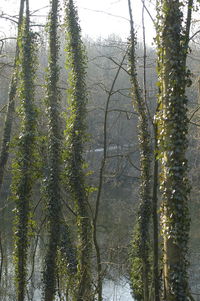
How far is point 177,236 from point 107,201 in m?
25.4

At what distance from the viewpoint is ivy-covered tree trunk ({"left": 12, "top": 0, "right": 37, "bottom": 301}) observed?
477 inches

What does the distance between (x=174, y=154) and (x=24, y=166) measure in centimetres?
618

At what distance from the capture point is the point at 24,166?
477 inches

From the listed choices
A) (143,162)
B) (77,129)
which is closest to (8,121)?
(77,129)

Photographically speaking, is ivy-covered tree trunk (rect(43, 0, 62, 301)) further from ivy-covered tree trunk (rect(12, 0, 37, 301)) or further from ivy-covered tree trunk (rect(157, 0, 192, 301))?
ivy-covered tree trunk (rect(157, 0, 192, 301))

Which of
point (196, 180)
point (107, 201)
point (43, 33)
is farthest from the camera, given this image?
point (107, 201)

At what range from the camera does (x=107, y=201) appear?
32094 mm

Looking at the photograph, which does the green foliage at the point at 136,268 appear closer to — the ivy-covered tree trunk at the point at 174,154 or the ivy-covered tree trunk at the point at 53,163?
the ivy-covered tree trunk at the point at 53,163

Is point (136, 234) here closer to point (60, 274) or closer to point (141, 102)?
point (60, 274)

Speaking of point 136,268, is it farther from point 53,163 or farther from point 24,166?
point 24,166

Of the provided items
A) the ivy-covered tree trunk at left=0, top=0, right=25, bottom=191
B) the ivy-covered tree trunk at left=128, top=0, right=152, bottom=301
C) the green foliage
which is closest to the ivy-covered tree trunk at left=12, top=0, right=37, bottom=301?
the ivy-covered tree trunk at left=0, top=0, right=25, bottom=191

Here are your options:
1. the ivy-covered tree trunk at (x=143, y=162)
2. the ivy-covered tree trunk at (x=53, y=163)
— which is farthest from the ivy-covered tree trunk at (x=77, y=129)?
the ivy-covered tree trunk at (x=143, y=162)

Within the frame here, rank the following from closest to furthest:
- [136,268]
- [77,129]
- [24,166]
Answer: [24,166], [77,129], [136,268]

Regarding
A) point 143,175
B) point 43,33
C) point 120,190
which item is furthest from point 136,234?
point 120,190
